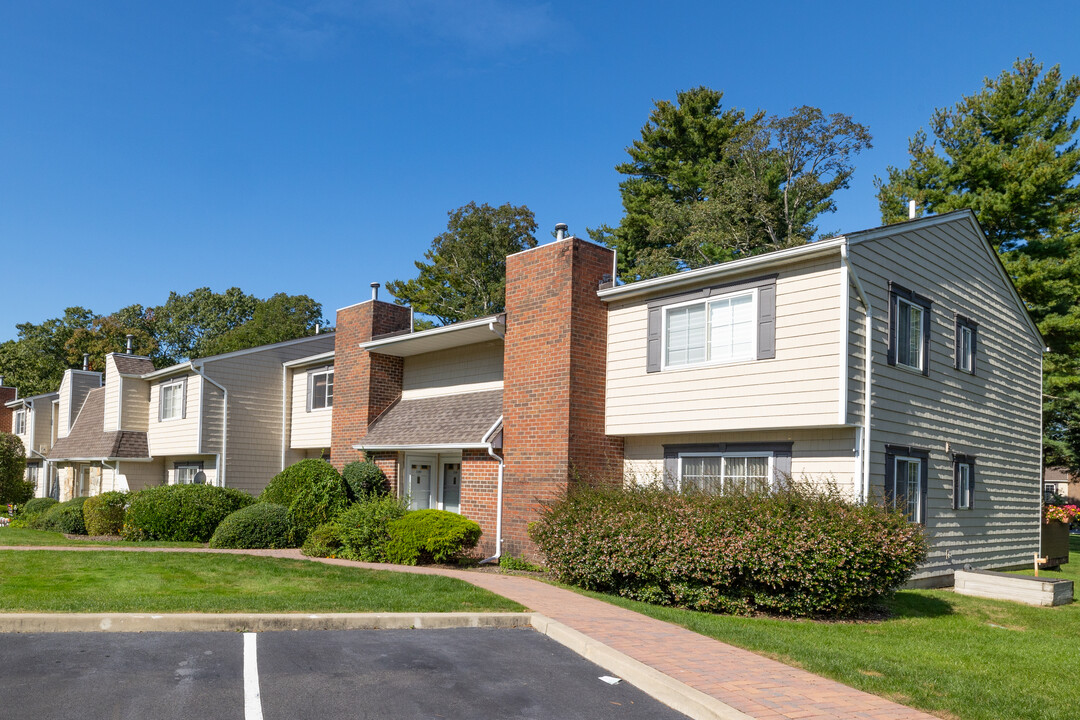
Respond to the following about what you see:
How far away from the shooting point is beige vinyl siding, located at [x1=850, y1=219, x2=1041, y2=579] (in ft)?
47.5

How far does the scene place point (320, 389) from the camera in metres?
26.6

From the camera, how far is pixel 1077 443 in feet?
117

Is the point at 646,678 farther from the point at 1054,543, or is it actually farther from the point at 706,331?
the point at 1054,543

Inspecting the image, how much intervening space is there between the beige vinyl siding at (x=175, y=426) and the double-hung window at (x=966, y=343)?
2123 cm

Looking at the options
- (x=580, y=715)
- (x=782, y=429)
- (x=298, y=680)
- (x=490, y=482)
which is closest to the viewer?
(x=580, y=715)

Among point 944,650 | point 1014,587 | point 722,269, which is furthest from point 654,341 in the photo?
point 944,650

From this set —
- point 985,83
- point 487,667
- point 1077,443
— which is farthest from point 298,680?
point 1077,443

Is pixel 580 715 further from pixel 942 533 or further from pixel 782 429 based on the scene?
pixel 942 533

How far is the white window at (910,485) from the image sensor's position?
1463cm

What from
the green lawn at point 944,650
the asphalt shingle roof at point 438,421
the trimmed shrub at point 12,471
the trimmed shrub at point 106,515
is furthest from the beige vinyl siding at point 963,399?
the trimmed shrub at point 12,471

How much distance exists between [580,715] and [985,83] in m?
33.1

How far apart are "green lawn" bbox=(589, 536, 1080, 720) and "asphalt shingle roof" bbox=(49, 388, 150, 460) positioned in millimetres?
23794

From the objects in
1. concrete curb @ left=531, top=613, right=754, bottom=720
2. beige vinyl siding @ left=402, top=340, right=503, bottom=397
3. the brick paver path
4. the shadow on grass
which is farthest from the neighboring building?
the shadow on grass

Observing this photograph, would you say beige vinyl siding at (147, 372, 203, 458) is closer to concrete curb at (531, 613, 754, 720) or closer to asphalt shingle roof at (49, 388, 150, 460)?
asphalt shingle roof at (49, 388, 150, 460)
